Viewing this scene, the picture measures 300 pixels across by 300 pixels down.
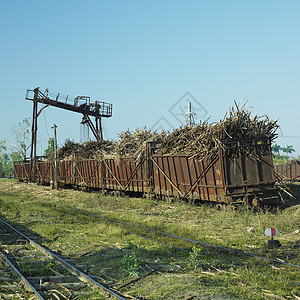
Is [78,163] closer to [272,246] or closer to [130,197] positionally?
[130,197]

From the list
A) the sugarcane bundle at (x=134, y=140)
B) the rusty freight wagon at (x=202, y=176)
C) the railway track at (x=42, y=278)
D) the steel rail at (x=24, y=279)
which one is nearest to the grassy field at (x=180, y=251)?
the railway track at (x=42, y=278)

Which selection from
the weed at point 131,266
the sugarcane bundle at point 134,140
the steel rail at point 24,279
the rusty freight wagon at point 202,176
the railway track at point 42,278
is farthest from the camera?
the sugarcane bundle at point 134,140

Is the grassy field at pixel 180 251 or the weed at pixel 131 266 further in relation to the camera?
the weed at pixel 131 266

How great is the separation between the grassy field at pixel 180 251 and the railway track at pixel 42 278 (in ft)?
1.25

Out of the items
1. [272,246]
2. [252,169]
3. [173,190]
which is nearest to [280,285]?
[272,246]

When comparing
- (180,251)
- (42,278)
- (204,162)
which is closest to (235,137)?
(204,162)

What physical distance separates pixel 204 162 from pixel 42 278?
863cm

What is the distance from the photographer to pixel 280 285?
547cm

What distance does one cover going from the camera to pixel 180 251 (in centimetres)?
777

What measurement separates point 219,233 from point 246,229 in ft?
3.42

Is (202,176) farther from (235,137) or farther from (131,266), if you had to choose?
(131,266)

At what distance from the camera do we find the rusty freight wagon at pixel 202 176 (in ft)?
41.6

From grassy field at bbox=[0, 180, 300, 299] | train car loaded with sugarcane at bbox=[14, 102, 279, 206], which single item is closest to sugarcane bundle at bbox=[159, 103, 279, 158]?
train car loaded with sugarcane at bbox=[14, 102, 279, 206]

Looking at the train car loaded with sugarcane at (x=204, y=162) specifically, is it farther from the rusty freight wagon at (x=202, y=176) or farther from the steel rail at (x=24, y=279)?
the steel rail at (x=24, y=279)
